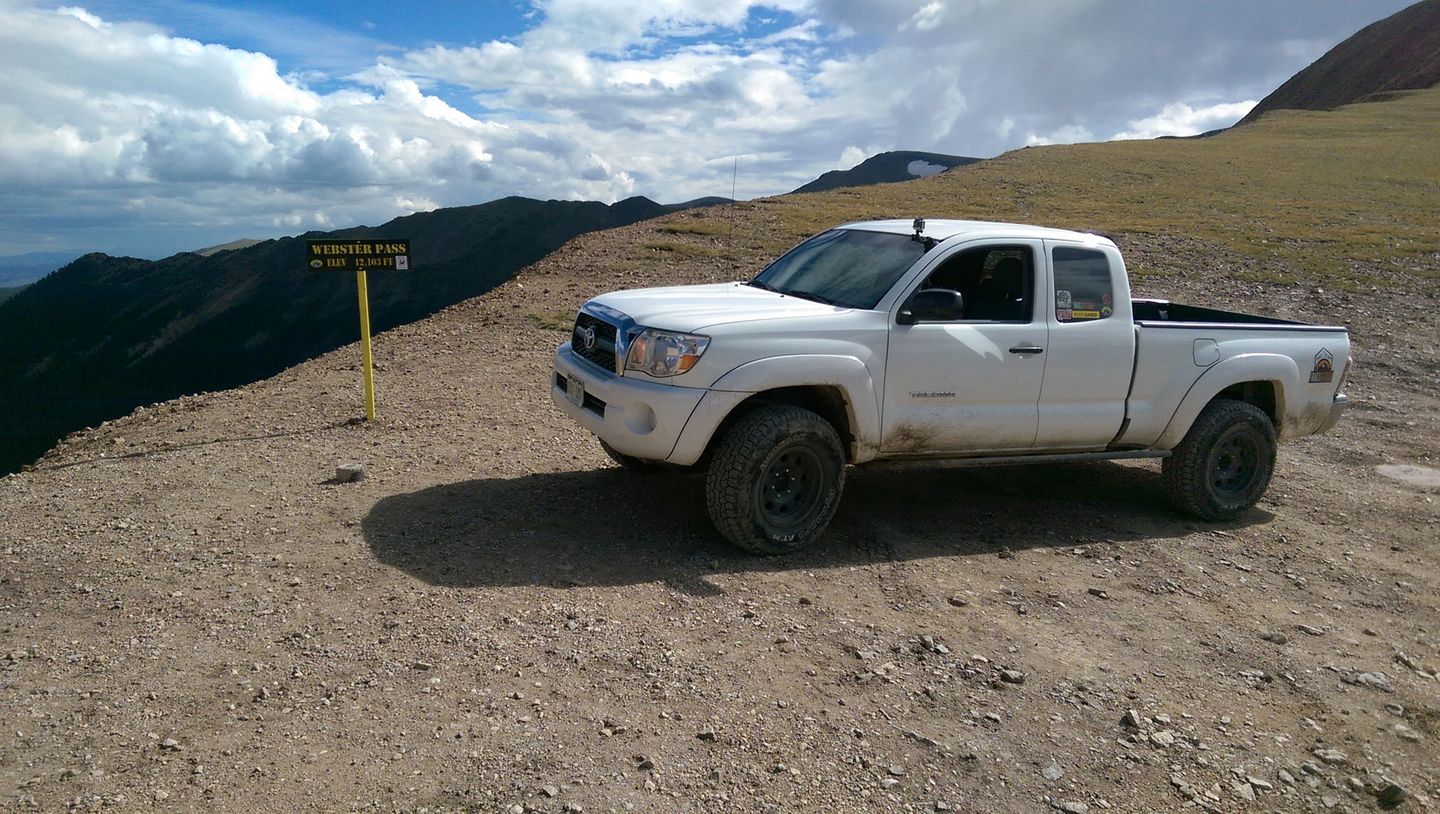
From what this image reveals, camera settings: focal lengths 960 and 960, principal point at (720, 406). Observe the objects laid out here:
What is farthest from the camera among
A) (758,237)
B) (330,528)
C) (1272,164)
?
(1272,164)

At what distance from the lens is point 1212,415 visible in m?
6.71

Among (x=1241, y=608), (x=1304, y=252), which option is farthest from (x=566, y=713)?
(x=1304, y=252)

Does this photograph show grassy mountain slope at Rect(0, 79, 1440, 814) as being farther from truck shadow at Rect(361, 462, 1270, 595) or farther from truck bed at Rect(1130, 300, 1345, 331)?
truck bed at Rect(1130, 300, 1345, 331)

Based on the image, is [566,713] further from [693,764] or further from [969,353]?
[969,353]

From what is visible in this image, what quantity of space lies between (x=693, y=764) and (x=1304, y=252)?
2521cm

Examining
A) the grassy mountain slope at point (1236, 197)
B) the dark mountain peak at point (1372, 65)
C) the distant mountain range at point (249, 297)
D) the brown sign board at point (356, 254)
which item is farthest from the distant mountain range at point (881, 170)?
the brown sign board at point (356, 254)

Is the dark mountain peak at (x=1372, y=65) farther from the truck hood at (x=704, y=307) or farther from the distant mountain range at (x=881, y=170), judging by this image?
the truck hood at (x=704, y=307)

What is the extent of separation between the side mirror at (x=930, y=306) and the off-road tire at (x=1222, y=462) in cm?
Result: 236

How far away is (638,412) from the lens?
5.20m

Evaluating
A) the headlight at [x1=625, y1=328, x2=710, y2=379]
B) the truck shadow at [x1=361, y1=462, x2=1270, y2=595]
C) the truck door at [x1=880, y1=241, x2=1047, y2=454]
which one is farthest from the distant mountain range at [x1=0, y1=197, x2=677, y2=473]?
the truck door at [x1=880, y1=241, x2=1047, y2=454]

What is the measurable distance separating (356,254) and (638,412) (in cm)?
423

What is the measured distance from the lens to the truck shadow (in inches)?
206

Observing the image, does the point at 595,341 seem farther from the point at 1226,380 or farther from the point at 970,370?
the point at 1226,380

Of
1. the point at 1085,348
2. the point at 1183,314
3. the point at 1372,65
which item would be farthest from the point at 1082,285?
the point at 1372,65
